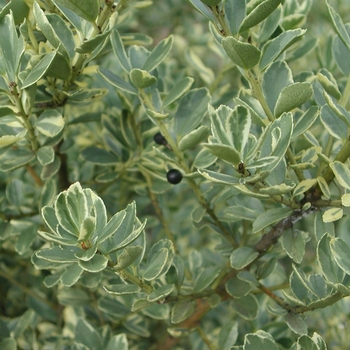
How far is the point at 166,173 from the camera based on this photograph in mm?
741

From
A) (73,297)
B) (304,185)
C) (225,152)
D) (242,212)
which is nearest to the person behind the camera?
(225,152)

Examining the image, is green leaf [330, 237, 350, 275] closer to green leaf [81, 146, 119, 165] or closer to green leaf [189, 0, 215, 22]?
green leaf [189, 0, 215, 22]

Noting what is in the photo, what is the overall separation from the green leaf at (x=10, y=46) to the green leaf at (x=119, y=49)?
4.8 inches

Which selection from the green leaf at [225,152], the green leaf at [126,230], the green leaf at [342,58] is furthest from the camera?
the green leaf at [342,58]

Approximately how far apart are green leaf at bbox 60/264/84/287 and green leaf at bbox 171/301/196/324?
0.19 metres

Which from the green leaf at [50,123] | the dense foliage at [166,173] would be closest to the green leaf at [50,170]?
the dense foliage at [166,173]

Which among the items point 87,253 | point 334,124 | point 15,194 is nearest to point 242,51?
point 334,124

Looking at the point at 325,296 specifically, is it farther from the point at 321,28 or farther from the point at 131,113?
the point at 321,28

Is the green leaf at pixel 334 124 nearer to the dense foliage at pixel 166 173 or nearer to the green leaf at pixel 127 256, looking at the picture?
the dense foliage at pixel 166 173

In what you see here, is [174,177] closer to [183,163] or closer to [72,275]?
[183,163]

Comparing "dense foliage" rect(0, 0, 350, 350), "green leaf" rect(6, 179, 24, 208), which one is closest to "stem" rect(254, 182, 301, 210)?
"dense foliage" rect(0, 0, 350, 350)

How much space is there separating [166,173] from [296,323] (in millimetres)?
276

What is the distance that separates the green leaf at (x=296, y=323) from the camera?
61 cm

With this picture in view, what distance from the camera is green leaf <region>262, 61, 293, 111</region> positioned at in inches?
23.0
